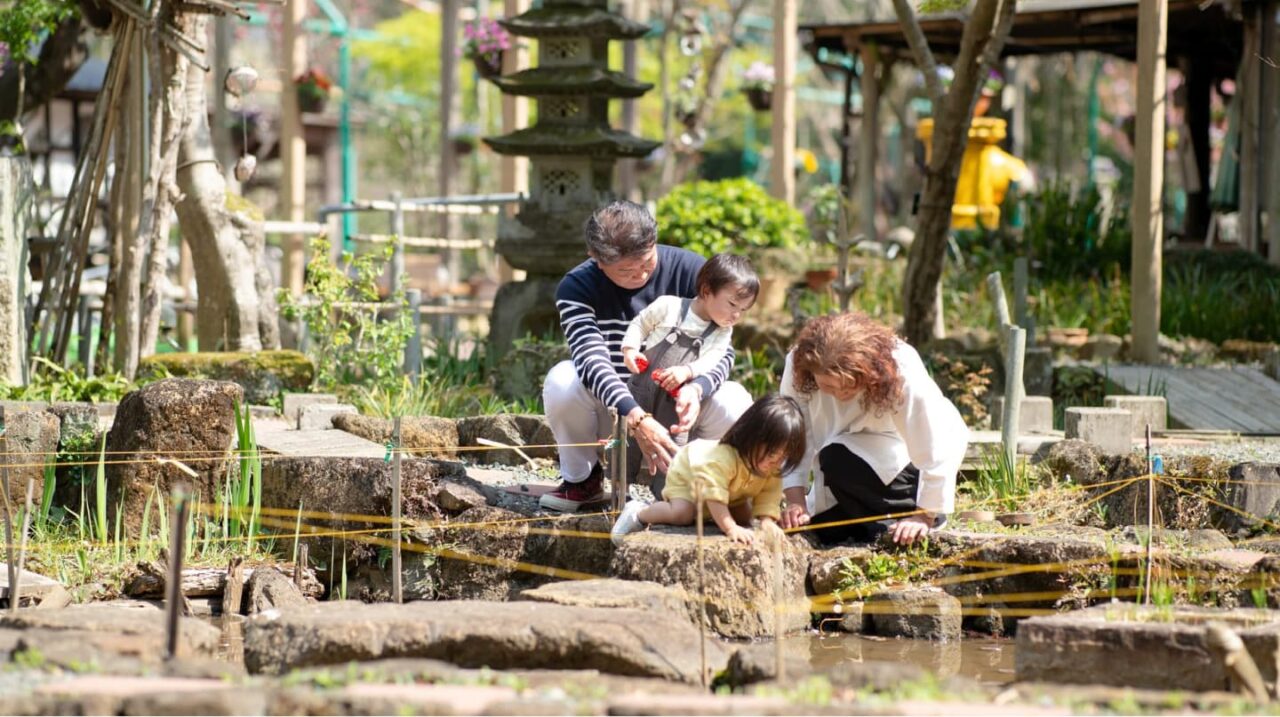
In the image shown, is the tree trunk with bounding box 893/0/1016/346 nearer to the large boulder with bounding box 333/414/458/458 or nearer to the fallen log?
the large boulder with bounding box 333/414/458/458

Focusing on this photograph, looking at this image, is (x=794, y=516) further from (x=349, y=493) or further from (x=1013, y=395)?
(x=349, y=493)

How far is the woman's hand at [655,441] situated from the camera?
559cm

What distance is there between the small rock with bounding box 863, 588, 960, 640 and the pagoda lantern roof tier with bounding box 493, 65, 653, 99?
196 inches

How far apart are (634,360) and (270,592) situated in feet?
5.28

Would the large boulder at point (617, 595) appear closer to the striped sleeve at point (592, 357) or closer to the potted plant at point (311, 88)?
the striped sleeve at point (592, 357)

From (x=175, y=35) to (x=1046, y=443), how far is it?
4846mm

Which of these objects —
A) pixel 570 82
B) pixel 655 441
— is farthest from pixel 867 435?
pixel 570 82

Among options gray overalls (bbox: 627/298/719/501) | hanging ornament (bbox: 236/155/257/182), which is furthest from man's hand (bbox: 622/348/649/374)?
hanging ornament (bbox: 236/155/257/182)

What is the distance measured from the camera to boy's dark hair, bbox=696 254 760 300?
5.68 metres

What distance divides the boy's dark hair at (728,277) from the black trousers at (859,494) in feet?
1.97

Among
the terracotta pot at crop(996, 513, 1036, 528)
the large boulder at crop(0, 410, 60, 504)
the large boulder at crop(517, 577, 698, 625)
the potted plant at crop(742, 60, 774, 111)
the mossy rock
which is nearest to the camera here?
the large boulder at crop(517, 577, 698, 625)

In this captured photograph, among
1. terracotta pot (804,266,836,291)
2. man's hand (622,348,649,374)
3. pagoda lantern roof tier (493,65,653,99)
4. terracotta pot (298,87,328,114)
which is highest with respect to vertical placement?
terracotta pot (298,87,328,114)

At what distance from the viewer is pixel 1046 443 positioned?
6957 mm

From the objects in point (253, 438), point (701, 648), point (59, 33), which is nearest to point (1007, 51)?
point (59, 33)
